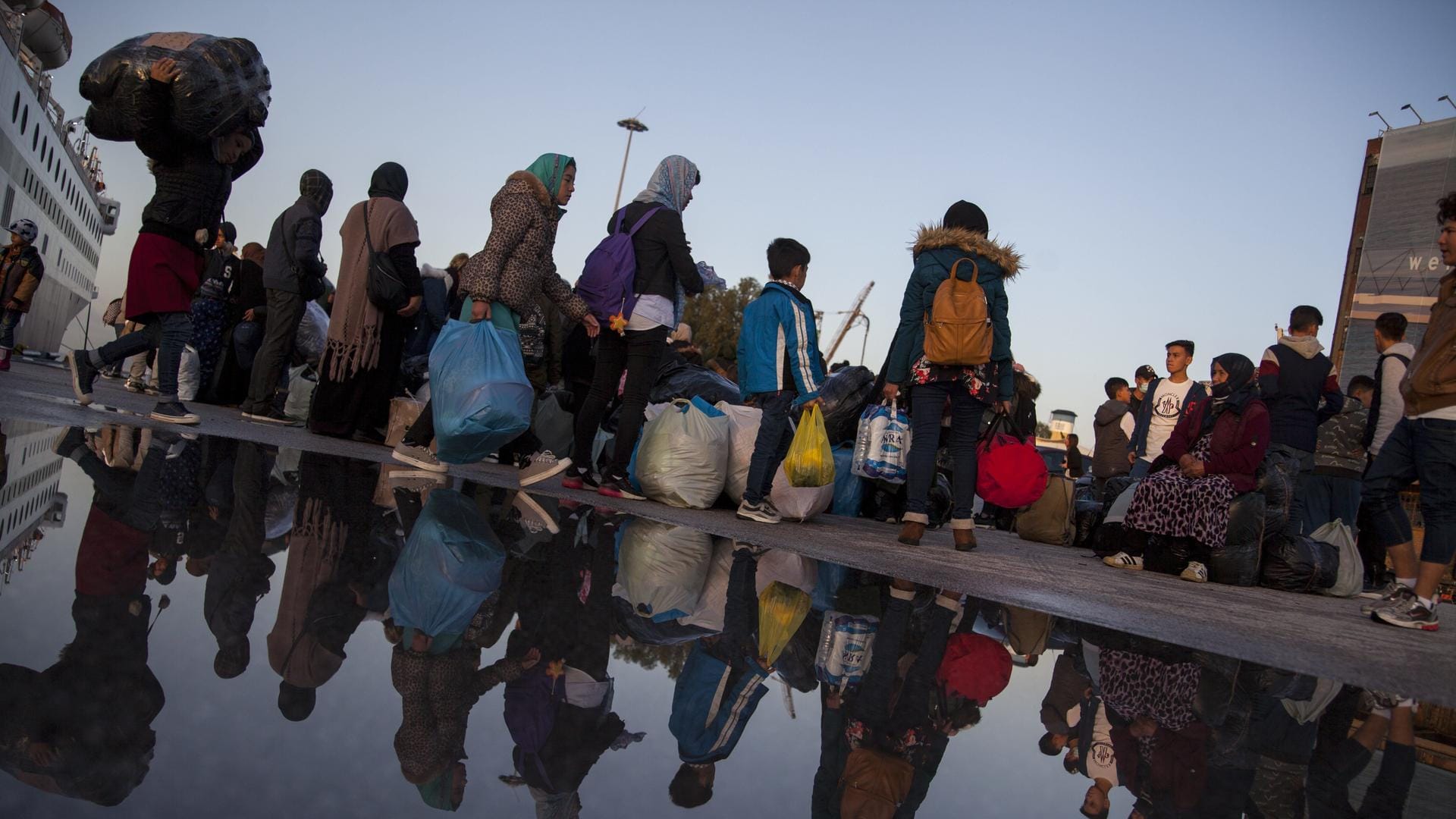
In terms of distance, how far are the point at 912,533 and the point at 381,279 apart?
4645 mm

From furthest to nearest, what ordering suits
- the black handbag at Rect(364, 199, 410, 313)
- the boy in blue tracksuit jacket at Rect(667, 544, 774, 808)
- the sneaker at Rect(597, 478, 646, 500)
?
1. the black handbag at Rect(364, 199, 410, 313)
2. the sneaker at Rect(597, 478, 646, 500)
3. the boy in blue tracksuit jacket at Rect(667, 544, 774, 808)

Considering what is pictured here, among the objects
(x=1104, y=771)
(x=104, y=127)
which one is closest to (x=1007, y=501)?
(x=1104, y=771)

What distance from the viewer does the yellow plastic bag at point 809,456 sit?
679 centimetres

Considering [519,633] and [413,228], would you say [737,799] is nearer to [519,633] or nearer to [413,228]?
[519,633]

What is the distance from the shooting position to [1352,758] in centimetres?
246

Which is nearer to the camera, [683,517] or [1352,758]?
[1352,758]

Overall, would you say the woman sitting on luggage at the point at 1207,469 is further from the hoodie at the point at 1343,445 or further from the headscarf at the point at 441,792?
the headscarf at the point at 441,792

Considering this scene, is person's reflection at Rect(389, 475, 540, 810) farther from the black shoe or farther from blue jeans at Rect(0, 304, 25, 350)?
blue jeans at Rect(0, 304, 25, 350)

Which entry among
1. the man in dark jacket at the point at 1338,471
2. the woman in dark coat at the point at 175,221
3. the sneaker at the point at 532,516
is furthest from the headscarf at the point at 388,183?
the man in dark jacket at the point at 1338,471

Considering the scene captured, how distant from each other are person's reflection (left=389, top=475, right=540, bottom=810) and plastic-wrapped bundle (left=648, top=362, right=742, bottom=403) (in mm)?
5252

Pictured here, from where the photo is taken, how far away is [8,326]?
1260cm

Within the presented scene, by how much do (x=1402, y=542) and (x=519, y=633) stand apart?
5.56 m

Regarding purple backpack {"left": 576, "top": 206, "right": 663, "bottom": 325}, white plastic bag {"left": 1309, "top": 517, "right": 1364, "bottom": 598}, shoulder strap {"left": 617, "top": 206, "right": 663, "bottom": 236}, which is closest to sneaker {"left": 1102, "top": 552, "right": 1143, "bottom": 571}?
white plastic bag {"left": 1309, "top": 517, "right": 1364, "bottom": 598}

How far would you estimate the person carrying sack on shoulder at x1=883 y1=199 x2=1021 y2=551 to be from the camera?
20.5 ft
